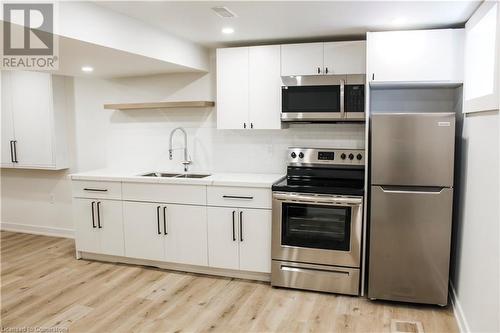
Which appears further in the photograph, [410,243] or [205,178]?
[205,178]

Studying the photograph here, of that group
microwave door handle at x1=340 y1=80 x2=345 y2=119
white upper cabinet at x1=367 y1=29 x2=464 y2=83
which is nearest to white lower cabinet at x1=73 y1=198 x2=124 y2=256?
microwave door handle at x1=340 y1=80 x2=345 y2=119

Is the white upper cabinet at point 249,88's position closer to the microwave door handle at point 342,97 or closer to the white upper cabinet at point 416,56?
the microwave door handle at point 342,97

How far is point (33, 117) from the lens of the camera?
486 cm

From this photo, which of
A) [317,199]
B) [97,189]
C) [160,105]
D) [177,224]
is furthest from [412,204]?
[97,189]

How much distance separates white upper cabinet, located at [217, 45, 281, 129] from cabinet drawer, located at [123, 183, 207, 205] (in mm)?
700

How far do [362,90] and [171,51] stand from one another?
1.74 meters

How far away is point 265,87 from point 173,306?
2110mm

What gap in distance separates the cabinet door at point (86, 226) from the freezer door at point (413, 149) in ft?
9.33

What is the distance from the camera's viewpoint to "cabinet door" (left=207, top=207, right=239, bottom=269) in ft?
12.0

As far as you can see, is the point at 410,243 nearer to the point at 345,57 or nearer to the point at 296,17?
the point at 345,57

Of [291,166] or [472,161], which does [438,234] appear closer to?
[472,161]

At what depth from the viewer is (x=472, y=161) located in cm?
278

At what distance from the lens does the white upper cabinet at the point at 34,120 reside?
15.7ft

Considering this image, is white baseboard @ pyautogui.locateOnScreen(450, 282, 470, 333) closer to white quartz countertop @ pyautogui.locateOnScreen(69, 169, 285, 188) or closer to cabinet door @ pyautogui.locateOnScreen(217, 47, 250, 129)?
white quartz countertop @ pyautogui.locateOnScreen(69, 169, 285, 188)
